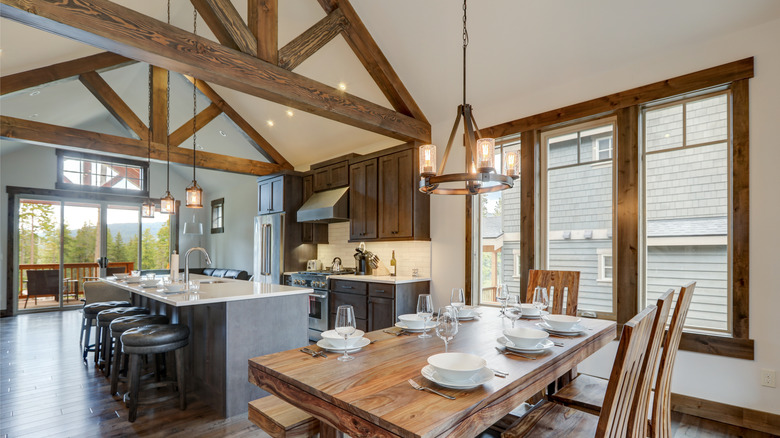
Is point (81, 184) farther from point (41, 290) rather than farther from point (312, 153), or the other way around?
point (312, 153)

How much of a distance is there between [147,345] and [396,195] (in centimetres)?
307

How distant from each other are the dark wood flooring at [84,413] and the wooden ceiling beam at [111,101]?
11.0ft

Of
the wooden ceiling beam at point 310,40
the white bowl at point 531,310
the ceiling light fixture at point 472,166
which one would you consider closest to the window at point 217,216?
the wooden ceiling beam at point 310,40

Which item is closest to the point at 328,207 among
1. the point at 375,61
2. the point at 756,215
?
the point at 375,61

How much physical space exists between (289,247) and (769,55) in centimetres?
595

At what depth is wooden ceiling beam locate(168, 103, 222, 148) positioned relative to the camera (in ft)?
20.7

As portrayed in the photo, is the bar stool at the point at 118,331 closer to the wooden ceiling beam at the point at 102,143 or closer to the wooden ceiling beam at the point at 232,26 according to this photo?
the wooden ceiling beam at the point at 232,26

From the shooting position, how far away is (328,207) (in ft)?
18.3

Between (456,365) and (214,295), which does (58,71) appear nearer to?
(214,295)

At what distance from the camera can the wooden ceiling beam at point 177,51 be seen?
90.0 inches

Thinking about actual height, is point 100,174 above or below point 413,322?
above

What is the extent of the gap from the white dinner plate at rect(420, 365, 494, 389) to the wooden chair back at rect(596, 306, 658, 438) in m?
0.37

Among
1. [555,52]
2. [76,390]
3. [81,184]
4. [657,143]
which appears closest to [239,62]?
[555,52]

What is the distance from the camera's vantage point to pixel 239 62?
123 inches
